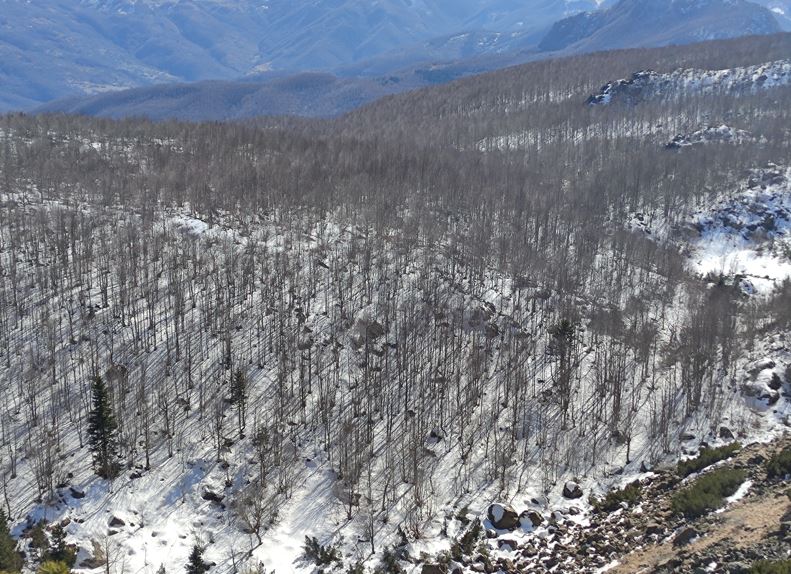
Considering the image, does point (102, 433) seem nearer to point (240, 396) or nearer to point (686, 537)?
point (240, 396)

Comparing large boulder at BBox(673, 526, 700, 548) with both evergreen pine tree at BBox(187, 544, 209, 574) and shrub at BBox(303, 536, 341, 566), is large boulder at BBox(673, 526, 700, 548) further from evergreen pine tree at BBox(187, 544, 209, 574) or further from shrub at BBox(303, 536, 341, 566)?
evergreen pine tree at BBox(187, 544, 209, 574)

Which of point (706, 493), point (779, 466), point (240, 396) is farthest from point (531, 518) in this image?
point (240, 396)

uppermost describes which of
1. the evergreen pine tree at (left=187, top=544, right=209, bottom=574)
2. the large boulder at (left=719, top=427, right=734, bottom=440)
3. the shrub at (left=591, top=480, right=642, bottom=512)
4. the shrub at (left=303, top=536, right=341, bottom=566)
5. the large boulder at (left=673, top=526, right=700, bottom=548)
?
the large boulder at (left=673, top=526, right=700, bottom=548)

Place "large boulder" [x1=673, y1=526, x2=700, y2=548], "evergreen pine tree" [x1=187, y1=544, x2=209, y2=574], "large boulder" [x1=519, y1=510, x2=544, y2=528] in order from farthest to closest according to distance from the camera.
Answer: "large boulder" [x1=519, y1=510, x2=544, y2=528] → "evergreen pine tree" [x1=187, y1=544, x2=209, y2=574] → "large boulder" [x1=673, y1=526, x2=700, y2=548]

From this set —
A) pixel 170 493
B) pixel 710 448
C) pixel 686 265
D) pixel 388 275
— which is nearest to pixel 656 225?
pixel 686 265

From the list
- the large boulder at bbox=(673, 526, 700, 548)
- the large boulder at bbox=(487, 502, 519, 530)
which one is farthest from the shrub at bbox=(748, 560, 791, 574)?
the large boulder at bbox=(487, 502, 519, 530)
